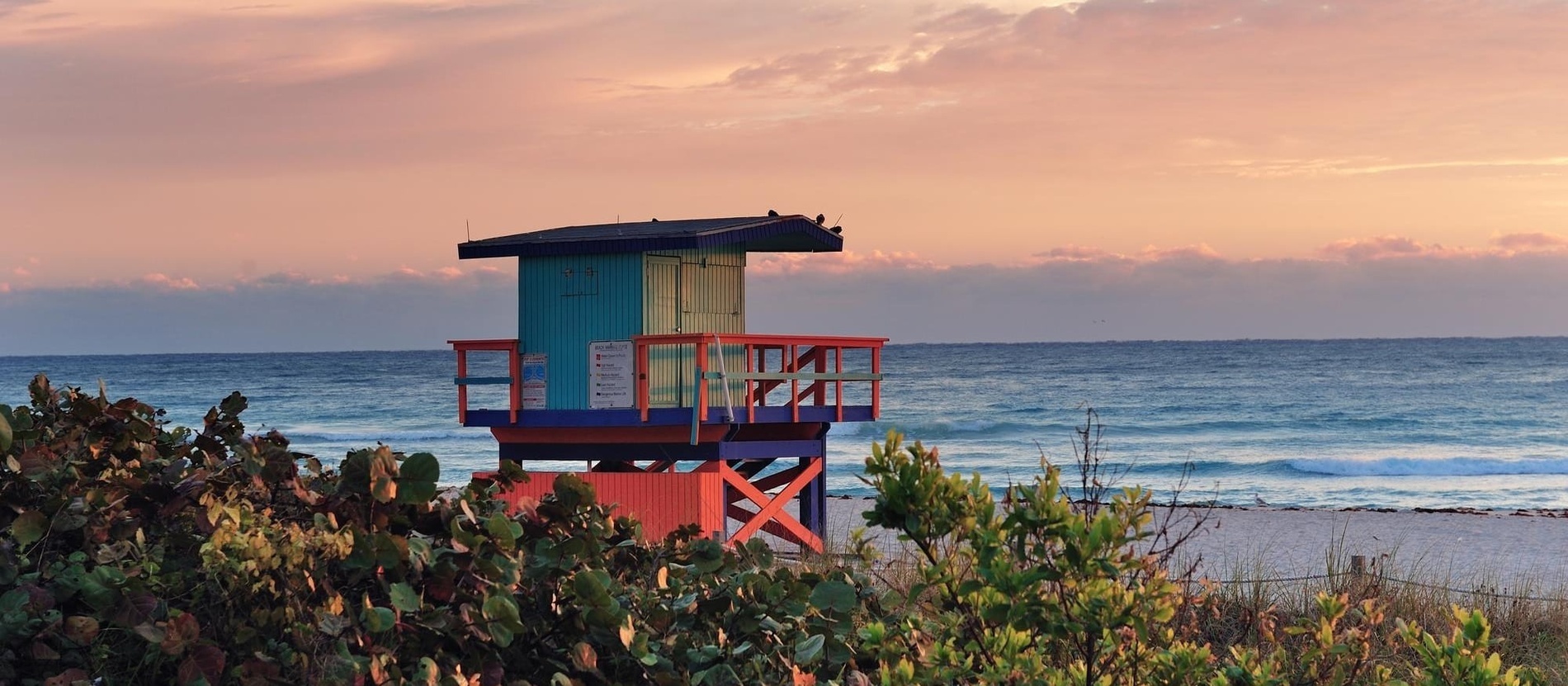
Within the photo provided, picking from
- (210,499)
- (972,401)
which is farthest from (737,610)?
(972,401)

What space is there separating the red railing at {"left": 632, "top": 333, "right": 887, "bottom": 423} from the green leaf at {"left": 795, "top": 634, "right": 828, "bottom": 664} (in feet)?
34.0

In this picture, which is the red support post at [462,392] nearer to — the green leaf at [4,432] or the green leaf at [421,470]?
the green leaf at [4,432]

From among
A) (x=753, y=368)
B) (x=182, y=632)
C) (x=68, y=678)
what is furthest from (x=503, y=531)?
(x=753, y=368)

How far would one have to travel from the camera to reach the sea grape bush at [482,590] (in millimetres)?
2953

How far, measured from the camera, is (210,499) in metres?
3.36

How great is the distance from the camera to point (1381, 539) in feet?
65.9

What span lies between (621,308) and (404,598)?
11.7 meters

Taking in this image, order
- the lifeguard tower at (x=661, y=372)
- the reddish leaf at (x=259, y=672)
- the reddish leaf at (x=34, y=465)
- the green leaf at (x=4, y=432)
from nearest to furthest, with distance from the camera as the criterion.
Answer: the reddish leaf at (x=259, y=672) < the green leaf at (x=4, y=432) < the reddish leaf at (x=34, y=465) < the lifeguard tower at (x=661, y=372)

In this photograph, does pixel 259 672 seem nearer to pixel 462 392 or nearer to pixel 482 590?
pixel 482 590

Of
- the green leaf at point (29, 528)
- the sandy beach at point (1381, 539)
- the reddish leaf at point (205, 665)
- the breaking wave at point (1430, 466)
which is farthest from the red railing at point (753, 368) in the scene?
the breaking wave at point (1430, 466)

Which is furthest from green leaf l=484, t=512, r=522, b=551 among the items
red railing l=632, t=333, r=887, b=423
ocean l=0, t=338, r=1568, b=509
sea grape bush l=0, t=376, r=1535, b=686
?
red railing l=632, t=333, r=887, b=423

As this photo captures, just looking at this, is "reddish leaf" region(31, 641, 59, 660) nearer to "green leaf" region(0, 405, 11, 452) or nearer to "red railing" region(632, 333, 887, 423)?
"green leaf" region(0, 405, 11, 452)

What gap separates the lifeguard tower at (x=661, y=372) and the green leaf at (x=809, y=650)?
10170mm

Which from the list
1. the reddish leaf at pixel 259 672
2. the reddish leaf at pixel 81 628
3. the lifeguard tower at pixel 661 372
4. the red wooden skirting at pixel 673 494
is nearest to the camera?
the reddish leaf at pixel 259 672
